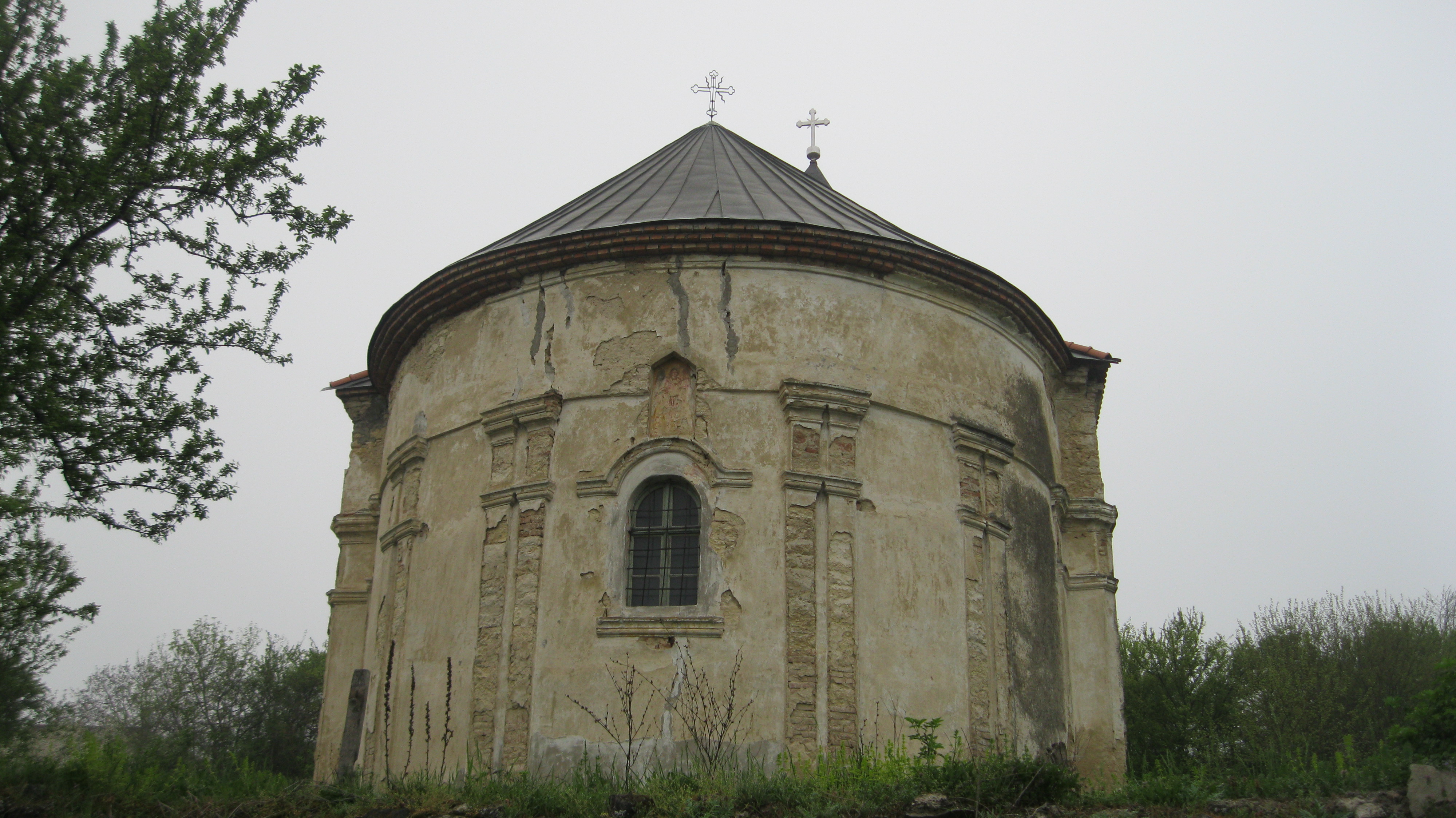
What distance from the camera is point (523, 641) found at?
11.9m

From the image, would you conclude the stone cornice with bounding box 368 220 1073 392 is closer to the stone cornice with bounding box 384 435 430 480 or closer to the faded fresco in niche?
the faded fresco in niche

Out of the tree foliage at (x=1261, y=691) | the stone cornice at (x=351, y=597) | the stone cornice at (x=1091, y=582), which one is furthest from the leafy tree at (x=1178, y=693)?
the stone cornice at (x=351, y=597)

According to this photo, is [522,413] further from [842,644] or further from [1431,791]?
[1431,791]

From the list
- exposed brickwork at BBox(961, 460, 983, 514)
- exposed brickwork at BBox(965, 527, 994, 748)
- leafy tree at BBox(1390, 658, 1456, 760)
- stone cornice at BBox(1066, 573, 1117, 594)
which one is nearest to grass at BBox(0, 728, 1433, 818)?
leafy tree at BBox(1390, 658, 1456, 760)

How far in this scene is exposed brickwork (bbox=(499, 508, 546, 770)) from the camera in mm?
11547

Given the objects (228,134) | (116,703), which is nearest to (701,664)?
(228,134)

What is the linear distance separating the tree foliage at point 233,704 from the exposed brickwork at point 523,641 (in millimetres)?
13059

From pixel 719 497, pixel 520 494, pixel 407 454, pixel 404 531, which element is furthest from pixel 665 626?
pixel 407 454

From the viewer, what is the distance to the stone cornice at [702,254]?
12.8 m

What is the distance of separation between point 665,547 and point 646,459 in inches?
35.2

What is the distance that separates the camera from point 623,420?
12445mm

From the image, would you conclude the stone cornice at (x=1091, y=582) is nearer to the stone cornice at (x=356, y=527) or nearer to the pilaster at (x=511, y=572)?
the pilaster at (x=511, y=572)

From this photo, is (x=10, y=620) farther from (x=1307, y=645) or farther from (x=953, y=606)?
(x=1307, y=645)

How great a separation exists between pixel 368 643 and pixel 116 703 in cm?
2484
